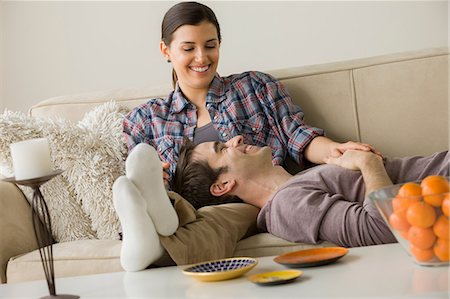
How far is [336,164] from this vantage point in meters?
2.22

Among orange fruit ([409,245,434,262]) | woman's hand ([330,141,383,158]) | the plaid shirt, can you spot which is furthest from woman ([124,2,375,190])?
orange fruit ([409,245,434,262])

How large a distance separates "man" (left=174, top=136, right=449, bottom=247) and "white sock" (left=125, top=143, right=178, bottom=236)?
335 mm

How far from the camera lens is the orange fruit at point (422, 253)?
149 centimetres

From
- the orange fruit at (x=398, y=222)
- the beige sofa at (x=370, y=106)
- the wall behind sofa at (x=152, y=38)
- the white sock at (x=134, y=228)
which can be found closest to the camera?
the orange fruit at (x=398, y=222)

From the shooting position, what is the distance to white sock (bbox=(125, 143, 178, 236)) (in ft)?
5.99

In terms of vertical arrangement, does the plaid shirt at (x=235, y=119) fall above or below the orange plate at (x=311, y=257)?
above

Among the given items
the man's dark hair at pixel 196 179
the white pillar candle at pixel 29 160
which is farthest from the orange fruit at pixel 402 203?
the man's dark hair at pixel 196 179

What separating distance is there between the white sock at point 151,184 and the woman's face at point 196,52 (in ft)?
2.64

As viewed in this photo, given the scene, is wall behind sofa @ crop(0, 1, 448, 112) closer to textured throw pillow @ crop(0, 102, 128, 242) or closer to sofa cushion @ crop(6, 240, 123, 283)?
textured throw pillow @ crop(0, 102, 128, 242)

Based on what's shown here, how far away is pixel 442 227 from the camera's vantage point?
142 centimetres

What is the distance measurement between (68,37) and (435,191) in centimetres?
252

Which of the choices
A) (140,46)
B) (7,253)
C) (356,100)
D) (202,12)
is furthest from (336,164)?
(140,46)

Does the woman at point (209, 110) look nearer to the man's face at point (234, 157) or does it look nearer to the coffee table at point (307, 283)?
the man's face at point (234, 157)

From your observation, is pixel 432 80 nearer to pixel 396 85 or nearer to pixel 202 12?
pixel 396 85
